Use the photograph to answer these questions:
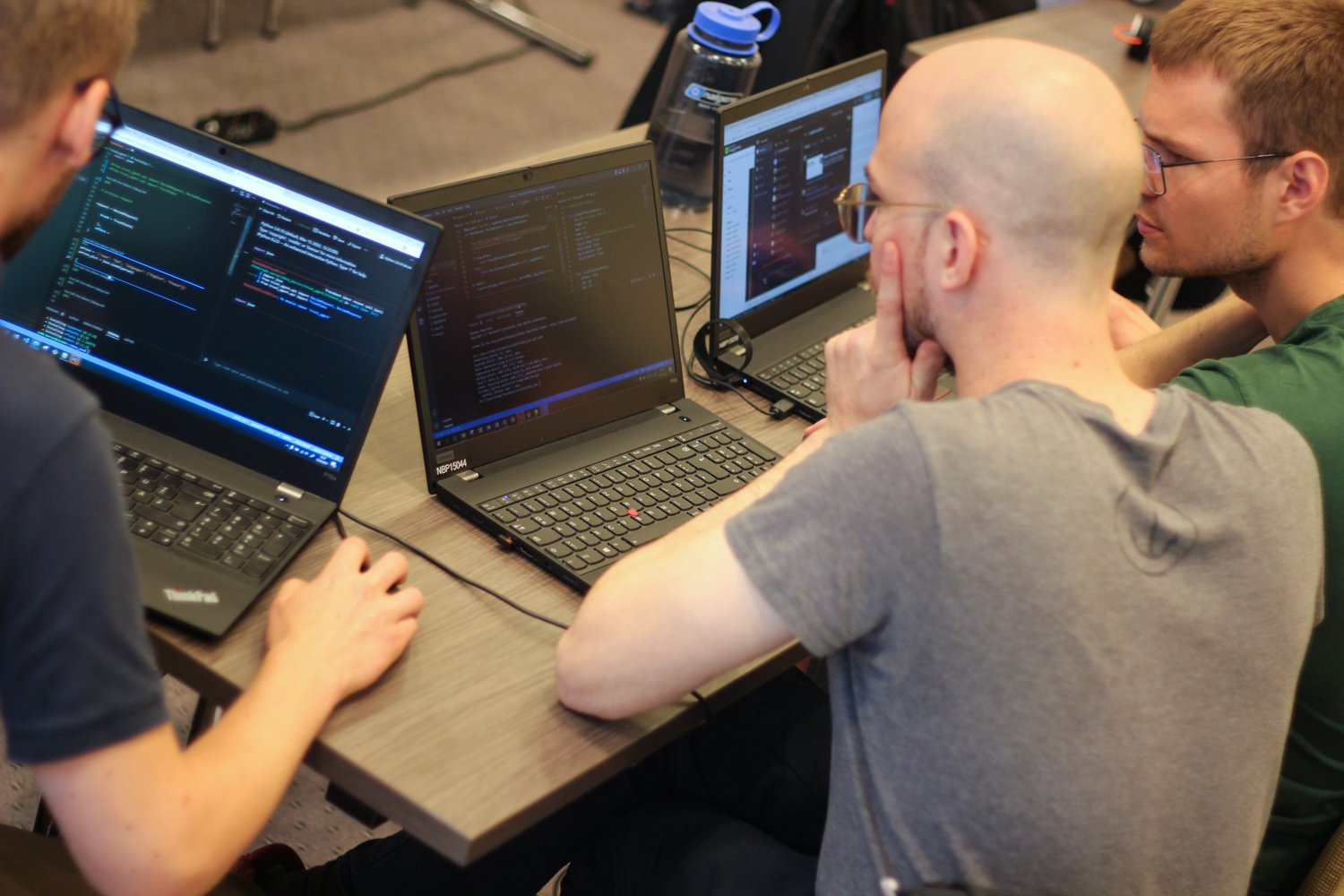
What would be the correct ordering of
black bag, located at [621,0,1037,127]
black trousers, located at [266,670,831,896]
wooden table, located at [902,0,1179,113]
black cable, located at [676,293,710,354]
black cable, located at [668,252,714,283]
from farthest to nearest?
black bag, located at [621,0,1037,127] → wooden table, located at [902,0,1179,113] → black cable, located at [668,252,714,283] → black cable, located at [676,293,710,354] → black trousers, located at [266,670,831,896]

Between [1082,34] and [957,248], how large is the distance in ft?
7.39

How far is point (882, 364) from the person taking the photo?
1.33 m

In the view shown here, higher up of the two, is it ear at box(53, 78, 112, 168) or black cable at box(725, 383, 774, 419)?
ear at box(53, 78, 112, 168)

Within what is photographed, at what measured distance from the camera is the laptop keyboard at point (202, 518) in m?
1.24

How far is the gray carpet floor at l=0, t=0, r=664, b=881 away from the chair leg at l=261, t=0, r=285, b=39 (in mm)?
41

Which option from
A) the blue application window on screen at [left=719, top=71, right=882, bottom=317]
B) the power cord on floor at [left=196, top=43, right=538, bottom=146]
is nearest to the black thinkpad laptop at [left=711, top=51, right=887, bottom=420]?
the blue application window on screen at [left=719, top=71, right=882, bottom=317]

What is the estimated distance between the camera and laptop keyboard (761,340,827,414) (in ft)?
5.68

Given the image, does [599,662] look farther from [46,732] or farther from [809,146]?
[809,146]

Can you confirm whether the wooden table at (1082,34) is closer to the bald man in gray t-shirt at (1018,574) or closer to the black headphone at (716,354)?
the black headphone at (716,354)

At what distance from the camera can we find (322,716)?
1.08 m

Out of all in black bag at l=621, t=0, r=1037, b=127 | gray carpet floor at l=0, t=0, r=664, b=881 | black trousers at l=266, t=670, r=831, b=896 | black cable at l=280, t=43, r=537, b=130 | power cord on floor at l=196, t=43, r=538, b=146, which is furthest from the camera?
black cable at l=280, t=43, r=537, b=130

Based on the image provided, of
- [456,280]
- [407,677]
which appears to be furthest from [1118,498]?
[456,280]

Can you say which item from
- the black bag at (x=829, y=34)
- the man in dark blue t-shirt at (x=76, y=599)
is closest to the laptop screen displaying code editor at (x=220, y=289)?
the man in dark blue t-shirt at (x=76, y=599)

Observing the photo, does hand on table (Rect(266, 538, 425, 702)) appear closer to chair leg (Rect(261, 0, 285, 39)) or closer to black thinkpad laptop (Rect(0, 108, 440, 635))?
black thinkpad laptop (Rect(0, 108, 440, 635))
